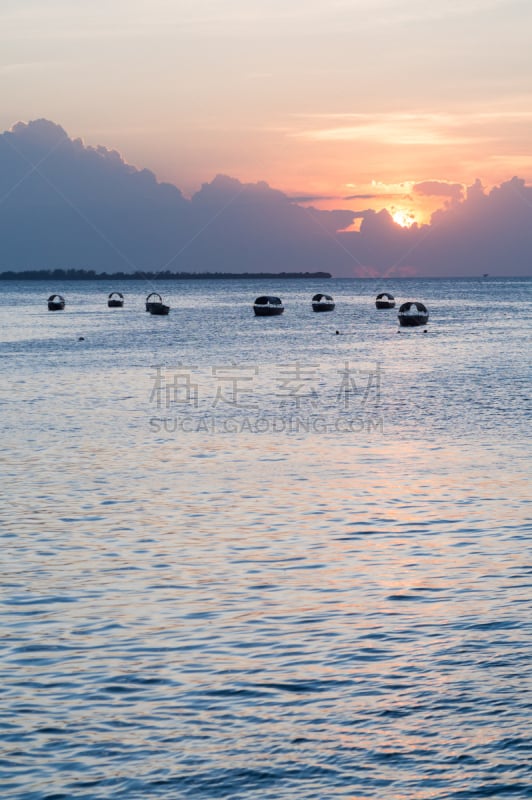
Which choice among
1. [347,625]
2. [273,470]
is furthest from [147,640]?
[273,470]

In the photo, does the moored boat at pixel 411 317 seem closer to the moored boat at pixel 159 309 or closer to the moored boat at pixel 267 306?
the moored boat at pixel 267 306

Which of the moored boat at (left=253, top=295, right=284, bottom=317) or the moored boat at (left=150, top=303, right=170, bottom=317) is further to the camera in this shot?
the moored boat at (left=150, top=303, right=170, bottom=317)

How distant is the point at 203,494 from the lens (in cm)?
2805

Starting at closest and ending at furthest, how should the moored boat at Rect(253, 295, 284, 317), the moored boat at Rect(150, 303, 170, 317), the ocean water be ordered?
the ocean water < the moored boat at Rect(253, 295, 284, 317) < the moored boat at Rect(150, 303, 170, 317)

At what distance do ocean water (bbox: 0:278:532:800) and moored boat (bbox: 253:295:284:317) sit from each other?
11433cm

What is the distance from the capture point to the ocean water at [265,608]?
12.1 meters

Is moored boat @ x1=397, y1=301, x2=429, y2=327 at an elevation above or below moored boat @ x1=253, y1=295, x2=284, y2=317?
below

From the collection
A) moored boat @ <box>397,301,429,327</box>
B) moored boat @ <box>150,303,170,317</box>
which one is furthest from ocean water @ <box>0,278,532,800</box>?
moored boat @ <box>150,303,170,317</box>

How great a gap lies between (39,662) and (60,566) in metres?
5.40

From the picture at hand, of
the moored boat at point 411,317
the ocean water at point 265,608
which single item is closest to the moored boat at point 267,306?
the moored boat at point 411,317

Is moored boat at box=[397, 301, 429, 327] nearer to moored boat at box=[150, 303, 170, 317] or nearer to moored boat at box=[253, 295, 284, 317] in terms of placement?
moored boat at box=[253, 295, 284, 317]

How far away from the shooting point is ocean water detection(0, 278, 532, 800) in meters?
12.1

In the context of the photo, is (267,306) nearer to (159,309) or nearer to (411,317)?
(159,309)

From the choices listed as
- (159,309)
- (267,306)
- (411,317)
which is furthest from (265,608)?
(159,309)
